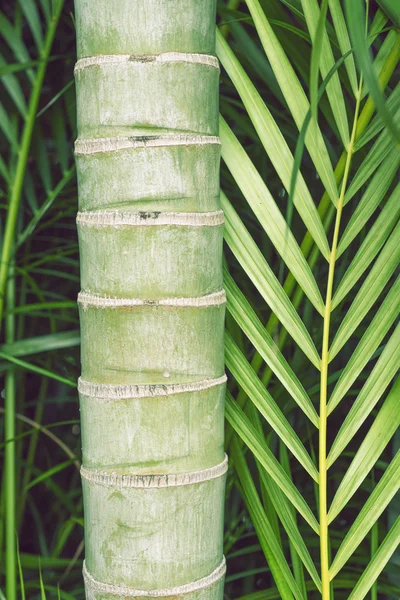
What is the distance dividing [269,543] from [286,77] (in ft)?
1.40

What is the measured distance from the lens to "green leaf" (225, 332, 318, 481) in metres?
0.59

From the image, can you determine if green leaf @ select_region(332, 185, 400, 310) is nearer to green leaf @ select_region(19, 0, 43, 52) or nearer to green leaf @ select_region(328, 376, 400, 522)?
green leaf @ select_region(328, 376, 400, 522)

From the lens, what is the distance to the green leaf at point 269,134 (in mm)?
576

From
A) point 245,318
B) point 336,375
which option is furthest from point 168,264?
point 336,375

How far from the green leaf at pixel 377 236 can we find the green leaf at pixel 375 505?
6.4 inches

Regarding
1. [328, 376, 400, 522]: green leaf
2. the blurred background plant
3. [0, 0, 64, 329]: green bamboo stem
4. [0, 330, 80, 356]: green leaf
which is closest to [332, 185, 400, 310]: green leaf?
the blurred background plant

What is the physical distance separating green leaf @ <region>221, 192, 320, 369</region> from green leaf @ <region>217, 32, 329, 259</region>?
0.05 metres

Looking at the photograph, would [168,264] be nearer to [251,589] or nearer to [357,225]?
[357,225]

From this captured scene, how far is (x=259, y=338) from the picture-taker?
1.94 ft

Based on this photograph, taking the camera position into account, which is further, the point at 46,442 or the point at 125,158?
the point at 46,442

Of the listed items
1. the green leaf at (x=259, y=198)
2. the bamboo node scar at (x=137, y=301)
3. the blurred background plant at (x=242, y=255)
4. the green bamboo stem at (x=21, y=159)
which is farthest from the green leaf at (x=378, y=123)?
the green bamboo stem at (x=21, y=159)

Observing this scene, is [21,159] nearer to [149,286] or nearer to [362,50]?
[149,286]

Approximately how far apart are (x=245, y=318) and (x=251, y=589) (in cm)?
81

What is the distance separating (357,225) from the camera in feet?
1.95
